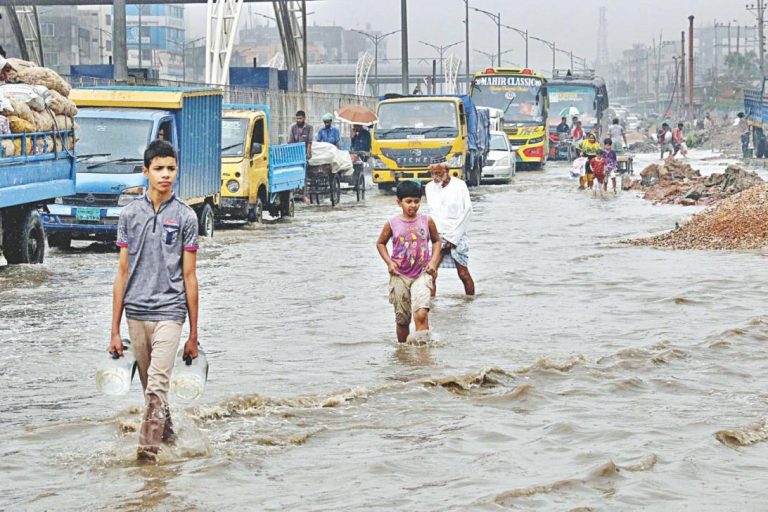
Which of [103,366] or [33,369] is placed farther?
[33,369]

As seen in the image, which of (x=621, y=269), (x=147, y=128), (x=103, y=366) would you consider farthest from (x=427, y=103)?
(x=103, y=366)

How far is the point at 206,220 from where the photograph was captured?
2202 centimetres

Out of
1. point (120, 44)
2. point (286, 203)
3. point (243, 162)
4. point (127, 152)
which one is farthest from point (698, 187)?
point (127, 152)

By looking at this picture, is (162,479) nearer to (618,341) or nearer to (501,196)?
(618,341)

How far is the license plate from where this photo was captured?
18.8 metres

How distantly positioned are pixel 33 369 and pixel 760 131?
146 feet

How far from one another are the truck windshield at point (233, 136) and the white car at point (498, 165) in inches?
700

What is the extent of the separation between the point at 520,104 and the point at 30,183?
1405 inches

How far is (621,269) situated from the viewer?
17391mm

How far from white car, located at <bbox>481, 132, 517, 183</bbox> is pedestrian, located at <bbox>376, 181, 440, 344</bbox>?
30719 mm

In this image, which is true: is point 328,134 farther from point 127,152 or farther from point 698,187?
point 127,152

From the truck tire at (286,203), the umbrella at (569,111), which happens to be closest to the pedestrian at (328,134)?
the truck tire at (286,203)

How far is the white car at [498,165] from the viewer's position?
41.6 m

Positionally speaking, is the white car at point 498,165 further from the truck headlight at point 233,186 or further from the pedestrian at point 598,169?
the truck headlight at point 233,186
